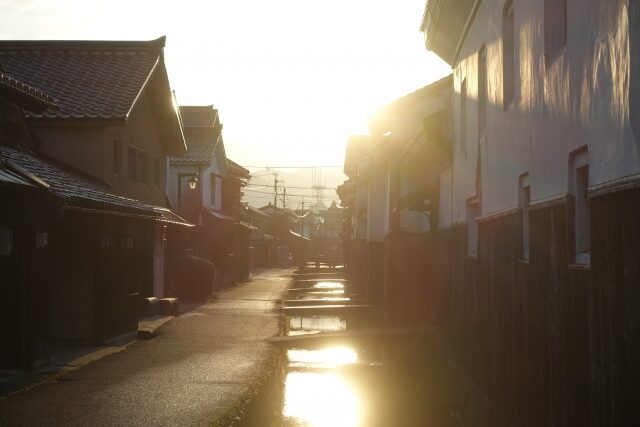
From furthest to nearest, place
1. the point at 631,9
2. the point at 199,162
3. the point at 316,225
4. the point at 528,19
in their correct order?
the point at 316,225 → the point at 199,162 → the point at 528,19 → the point at 631,9

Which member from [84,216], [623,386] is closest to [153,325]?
[84,216]

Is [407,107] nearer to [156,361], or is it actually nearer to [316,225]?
[156,361]

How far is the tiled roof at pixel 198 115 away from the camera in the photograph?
36416mm

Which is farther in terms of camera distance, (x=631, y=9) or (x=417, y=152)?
(x=417, y=152)

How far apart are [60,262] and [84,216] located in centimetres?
134

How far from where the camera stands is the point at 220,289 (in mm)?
35000

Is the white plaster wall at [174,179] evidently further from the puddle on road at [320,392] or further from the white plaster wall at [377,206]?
the puddle on road at [320,392]

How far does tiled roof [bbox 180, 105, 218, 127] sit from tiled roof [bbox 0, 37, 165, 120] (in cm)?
1614

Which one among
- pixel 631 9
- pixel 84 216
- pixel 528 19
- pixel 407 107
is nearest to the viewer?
pixel 631 9

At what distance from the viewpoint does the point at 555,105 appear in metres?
6.67

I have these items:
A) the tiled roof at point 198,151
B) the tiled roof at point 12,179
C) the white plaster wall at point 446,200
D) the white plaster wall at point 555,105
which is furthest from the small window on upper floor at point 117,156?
the tiled roof at point 198,151

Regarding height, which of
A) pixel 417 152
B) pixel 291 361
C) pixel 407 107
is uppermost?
pixel 407 107

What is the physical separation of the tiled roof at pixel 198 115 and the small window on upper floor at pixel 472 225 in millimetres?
25196

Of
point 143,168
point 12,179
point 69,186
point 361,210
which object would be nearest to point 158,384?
point 12,179
